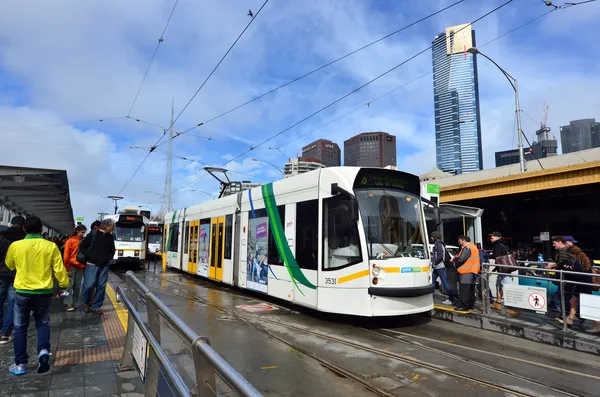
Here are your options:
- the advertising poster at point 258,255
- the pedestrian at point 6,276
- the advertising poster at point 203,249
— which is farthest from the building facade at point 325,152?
the pedestrian at point 6,276

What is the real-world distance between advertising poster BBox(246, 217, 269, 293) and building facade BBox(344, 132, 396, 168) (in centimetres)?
2270

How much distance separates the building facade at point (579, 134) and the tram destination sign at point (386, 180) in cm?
3307

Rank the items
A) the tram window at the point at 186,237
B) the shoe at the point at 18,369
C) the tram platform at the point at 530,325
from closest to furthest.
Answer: the shoe at the point at 18,369 → the tram platform at the point at 530,325 → the tram window at the point at 186,237

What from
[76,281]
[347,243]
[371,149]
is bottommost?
[76,281]

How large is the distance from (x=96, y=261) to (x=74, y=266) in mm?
1259

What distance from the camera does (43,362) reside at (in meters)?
4.26

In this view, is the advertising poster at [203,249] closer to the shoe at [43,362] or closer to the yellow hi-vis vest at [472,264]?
the yellow hi-vis vest at [472,264]

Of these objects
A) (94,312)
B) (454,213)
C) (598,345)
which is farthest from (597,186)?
(94,312)

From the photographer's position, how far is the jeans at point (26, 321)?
427 centimetres

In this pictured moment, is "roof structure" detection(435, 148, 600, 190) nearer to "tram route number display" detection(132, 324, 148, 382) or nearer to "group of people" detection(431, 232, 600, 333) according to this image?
"group of people" detection(431, 232, 600, 333)

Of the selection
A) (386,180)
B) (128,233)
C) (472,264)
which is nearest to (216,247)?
(386,180)

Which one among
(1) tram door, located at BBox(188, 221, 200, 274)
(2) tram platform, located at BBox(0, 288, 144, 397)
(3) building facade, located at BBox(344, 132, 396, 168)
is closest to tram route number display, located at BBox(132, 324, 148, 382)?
(2) tram platform, located at BBox(0, 288, 144, 397)

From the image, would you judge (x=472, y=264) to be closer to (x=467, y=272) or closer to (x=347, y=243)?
(x=467, y=272)

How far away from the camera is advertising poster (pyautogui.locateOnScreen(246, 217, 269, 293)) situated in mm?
10270
